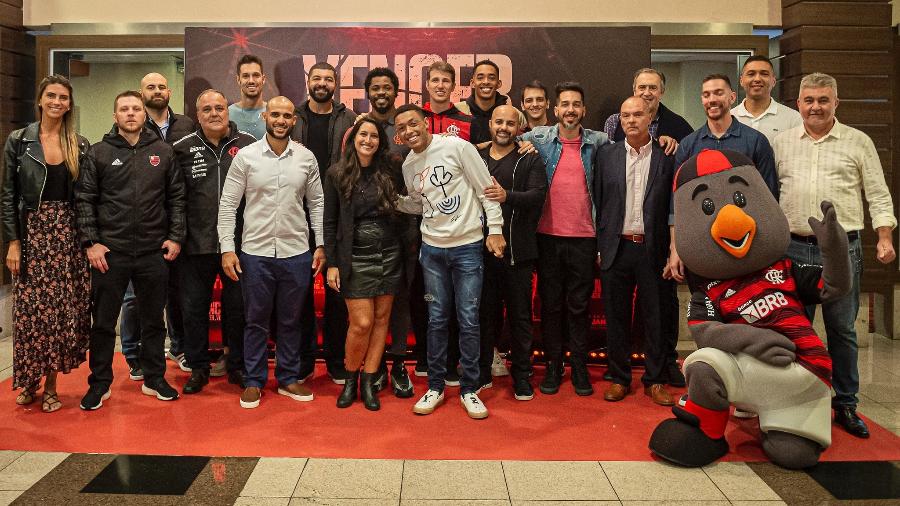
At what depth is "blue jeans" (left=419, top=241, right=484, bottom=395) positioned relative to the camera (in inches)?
149

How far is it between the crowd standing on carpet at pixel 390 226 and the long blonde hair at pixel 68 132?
1 centimetres

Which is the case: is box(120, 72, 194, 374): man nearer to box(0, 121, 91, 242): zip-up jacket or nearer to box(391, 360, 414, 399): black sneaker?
box(0, 121, 91, 242): zip-up jacket

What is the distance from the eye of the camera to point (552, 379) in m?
4.26

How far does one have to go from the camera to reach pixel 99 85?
6031mm

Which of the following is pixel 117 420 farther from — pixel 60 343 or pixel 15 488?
pixel 15 488

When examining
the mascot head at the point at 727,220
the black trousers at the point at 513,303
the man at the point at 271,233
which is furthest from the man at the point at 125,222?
the mascot head at the point at 727,220

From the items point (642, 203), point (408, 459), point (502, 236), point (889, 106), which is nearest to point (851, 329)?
point (642, 203)

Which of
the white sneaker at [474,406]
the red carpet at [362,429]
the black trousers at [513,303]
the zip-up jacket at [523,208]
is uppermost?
the zip-up jacket at [523,208]

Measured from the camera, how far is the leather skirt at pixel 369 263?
12.5 ft

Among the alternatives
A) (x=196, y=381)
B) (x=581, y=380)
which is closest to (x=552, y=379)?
(x=581, y=380)

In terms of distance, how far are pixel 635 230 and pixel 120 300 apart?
2727 millimetres

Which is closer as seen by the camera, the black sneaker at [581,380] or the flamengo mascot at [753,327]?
the flamengo mascot at [753,327]

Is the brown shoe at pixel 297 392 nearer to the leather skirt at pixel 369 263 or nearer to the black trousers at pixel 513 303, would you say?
the leather skirt at pixel 369 263

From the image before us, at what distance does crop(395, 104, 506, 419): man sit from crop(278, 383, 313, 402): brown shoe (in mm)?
641
